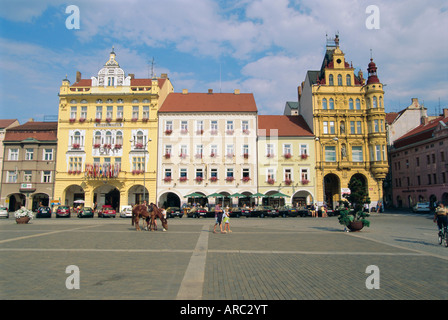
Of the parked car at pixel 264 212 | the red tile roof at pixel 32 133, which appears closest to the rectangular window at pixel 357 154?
the parked car at pixel 264 212

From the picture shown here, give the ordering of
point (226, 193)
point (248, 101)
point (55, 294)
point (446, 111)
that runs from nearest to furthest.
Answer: point (55, 294)
point (226, 193)
point (248, 101)
point (446, 111)

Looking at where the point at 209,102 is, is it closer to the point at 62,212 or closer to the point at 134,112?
the point at 134,112

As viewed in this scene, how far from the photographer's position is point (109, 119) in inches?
1836

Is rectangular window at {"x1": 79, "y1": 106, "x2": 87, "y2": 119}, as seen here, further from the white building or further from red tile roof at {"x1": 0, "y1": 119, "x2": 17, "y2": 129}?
red tile roof at {"x1": 0, "y1": 119, "x2": 17, "y2": 129}

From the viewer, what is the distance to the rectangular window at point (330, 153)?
46.9m

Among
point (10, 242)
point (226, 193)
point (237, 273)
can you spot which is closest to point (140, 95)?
point (226, 193)

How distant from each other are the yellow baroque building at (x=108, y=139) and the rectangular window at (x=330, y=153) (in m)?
25.9

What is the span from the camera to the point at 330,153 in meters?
47.1

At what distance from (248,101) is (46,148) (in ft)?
105

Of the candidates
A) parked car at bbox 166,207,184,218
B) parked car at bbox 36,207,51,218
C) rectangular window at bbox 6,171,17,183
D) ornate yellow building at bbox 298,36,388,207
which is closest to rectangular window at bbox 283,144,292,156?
ornate yellow building at bbox 298,36,388,207

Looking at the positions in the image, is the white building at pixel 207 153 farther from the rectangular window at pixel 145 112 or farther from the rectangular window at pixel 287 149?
the rectangular window at pixel 287 149
